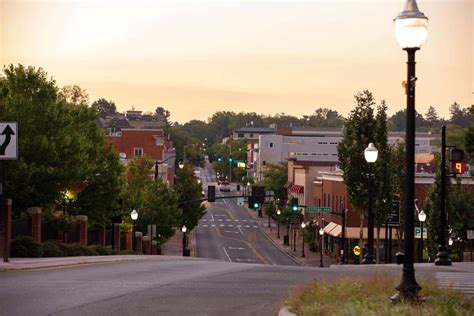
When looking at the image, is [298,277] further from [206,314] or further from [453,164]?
[453,164]

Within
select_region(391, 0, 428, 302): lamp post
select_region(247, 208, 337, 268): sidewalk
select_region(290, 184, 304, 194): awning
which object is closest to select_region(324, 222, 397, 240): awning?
select_region(247, 208, 337, 268): sidewalk

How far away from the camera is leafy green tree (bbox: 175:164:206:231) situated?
310 feet

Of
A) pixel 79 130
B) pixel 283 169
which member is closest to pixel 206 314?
pixel 79 130

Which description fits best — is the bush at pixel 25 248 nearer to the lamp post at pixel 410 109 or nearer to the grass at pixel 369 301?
the grass at pixel 369 301

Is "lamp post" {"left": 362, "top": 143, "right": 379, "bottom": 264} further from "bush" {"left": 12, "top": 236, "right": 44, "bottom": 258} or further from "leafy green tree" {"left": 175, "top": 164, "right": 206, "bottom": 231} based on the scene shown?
"leafy green tree" {"left": 175, "top": 164, "right": 206, "bottom": 231}

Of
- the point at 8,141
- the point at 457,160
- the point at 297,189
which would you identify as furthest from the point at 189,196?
the point at 8,141

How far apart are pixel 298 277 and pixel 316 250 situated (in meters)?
69.3

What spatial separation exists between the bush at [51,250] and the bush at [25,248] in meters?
1.29

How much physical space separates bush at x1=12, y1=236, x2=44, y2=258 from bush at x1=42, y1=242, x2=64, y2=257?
4.23 ft

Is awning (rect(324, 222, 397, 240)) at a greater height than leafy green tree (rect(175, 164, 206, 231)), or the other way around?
leafy green tree (rect(175, 164, 206, 231))

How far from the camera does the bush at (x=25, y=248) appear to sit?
34.6 metres

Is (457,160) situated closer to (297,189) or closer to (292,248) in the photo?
(292,248)

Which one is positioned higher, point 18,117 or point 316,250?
point 18,117

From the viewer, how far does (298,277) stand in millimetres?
23703
